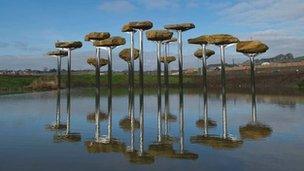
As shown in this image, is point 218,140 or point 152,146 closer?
point 152,146

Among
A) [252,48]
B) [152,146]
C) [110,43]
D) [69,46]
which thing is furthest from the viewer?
[69,46]

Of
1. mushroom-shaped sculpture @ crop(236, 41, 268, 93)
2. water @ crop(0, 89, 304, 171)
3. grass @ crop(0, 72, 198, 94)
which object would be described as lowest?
water @ crop(0, 89, 304, 171)

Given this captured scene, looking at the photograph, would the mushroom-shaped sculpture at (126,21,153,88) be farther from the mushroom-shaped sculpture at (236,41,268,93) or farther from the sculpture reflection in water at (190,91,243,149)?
the sculpture reflection in water at (190,91,243,149)

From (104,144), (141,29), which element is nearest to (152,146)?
(104,144)

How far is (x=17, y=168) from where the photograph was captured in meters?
10.7

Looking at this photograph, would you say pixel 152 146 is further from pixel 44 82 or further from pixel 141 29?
pixel 44 82

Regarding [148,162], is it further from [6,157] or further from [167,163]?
[6,157]

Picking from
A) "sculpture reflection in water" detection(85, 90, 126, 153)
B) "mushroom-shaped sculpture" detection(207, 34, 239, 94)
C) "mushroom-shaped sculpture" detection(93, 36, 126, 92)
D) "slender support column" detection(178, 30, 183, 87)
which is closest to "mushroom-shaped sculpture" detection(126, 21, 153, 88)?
"mushroom-shaped sculpture" detection(93, 36, 126, 92)

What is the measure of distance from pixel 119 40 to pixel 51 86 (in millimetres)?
27798

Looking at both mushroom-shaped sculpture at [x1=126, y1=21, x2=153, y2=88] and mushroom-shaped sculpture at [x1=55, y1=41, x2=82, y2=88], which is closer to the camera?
mushroom-shaped sculpture at [x1=126, y1=21, x2=153, y2=88]

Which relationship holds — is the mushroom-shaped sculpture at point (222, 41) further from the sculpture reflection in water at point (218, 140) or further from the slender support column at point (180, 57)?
the sculpture reflection in water at point (218, 140)

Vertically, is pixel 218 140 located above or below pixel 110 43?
below

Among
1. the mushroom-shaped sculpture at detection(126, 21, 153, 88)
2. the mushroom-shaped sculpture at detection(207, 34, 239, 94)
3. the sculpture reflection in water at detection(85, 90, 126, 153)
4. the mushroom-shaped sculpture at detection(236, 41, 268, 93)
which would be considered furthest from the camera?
the mushroom-shaped sculpture at detection(207, 34, 239, 94)

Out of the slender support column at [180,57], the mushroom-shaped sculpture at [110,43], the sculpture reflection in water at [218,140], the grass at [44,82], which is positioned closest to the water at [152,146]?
the sculpture reflection in water at [218,140]
